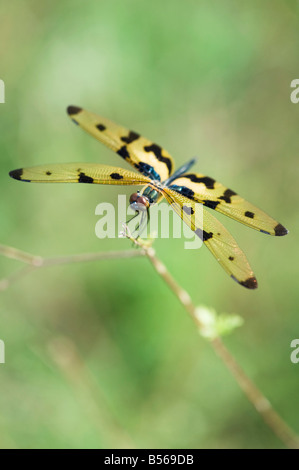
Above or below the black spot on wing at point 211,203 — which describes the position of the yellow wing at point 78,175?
above

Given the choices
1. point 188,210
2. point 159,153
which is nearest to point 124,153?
point 159,153

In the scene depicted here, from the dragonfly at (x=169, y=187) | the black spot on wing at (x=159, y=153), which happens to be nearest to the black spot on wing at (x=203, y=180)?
the dragonfly at (x=169, y=187)

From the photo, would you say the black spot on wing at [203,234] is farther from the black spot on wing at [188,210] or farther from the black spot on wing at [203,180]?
the black spot on wing at [203,180]

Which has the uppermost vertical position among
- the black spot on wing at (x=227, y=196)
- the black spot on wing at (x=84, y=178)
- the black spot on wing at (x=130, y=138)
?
the black spot on wing at (x=130, y=138)

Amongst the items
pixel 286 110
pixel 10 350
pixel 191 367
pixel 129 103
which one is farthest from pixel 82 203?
pixel 286 110

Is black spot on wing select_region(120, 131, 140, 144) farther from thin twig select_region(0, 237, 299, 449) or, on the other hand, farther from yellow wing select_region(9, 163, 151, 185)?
thin twig select_region(0, 237, 299, 449)

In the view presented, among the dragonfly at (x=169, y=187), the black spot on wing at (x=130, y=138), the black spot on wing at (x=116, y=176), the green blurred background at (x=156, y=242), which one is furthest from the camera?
the green blurred background at (x=156, y=242)

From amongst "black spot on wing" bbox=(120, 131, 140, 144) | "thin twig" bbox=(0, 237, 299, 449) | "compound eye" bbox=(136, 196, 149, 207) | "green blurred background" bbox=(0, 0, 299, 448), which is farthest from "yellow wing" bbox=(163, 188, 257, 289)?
"green blurred background" bbox=(0, 0, 299, 448)
